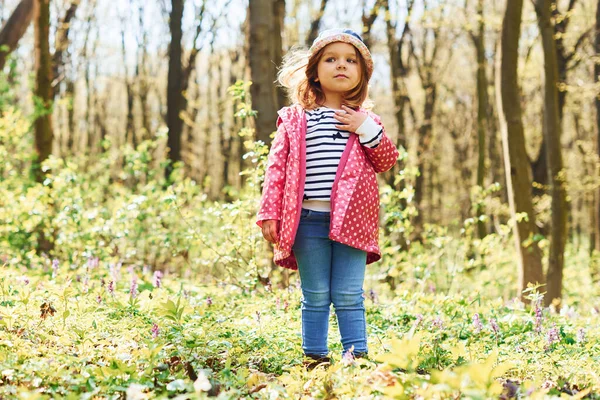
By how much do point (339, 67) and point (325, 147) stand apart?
0.45 meters

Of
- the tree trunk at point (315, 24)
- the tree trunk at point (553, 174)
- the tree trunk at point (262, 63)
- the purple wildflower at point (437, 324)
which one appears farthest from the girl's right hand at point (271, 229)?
the tree trunk at point (315, 24)

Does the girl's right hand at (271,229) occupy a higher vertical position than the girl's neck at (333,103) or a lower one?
lower

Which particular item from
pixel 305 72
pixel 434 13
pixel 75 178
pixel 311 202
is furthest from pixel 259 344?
pixel 434 13

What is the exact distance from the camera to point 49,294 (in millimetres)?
4293

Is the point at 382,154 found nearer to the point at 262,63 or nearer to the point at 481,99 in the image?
the point at 262,63

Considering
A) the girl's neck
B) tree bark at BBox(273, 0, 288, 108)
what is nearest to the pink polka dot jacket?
the girl's neck

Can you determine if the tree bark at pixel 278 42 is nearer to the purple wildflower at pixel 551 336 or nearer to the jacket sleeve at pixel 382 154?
the jacket sleeve at pixel 382 154

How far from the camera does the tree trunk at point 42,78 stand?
28.7 ft

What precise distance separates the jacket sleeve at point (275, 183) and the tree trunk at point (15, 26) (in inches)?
340

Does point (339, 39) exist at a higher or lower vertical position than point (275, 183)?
higher

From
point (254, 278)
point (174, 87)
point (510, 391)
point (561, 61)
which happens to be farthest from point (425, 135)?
point (510, 391)

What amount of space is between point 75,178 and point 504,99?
191 inches

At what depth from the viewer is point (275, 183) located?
3320mm

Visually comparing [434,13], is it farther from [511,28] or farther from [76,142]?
[76,142]
